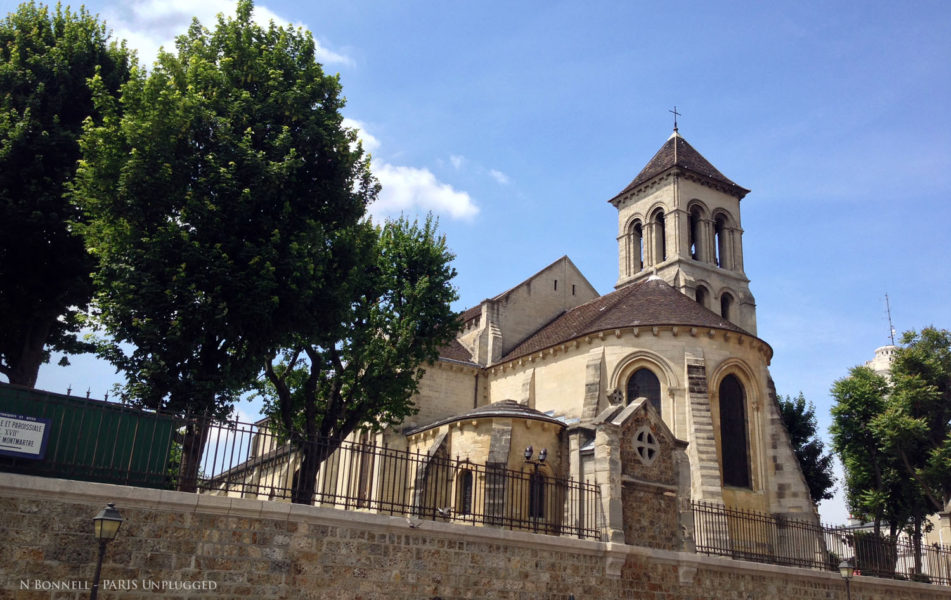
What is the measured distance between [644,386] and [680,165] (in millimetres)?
20609

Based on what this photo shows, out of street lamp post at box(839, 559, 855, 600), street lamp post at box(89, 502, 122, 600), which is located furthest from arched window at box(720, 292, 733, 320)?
street lamp post at box(89, 502, 122, 600)

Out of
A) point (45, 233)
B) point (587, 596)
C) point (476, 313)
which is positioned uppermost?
point (476, 313)

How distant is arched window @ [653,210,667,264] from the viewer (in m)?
42.4

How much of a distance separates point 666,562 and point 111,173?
14.0 m

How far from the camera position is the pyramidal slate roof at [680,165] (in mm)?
43125

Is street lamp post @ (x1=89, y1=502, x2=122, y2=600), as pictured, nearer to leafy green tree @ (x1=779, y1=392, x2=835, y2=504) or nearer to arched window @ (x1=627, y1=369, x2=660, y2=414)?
arched window @ (x1=627, y1=369, x2=660, y2=414)

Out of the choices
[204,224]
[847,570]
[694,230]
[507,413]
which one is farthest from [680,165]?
[204,224]

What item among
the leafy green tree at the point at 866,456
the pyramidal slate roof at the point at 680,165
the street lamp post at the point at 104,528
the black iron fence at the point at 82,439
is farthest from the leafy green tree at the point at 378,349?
the pyramidal slate roof at the point at 680,165

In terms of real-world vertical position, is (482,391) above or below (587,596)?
above

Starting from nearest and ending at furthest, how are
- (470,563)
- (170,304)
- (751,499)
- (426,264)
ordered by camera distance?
1. (470,563)
2. (170,304)
3. (426,264)
4. (751,499)

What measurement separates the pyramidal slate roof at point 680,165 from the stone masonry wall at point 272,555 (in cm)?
3206

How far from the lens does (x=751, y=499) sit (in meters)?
24.8

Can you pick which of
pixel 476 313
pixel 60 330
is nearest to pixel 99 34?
pixel 60 330

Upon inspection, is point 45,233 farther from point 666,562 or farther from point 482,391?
point 482,391
